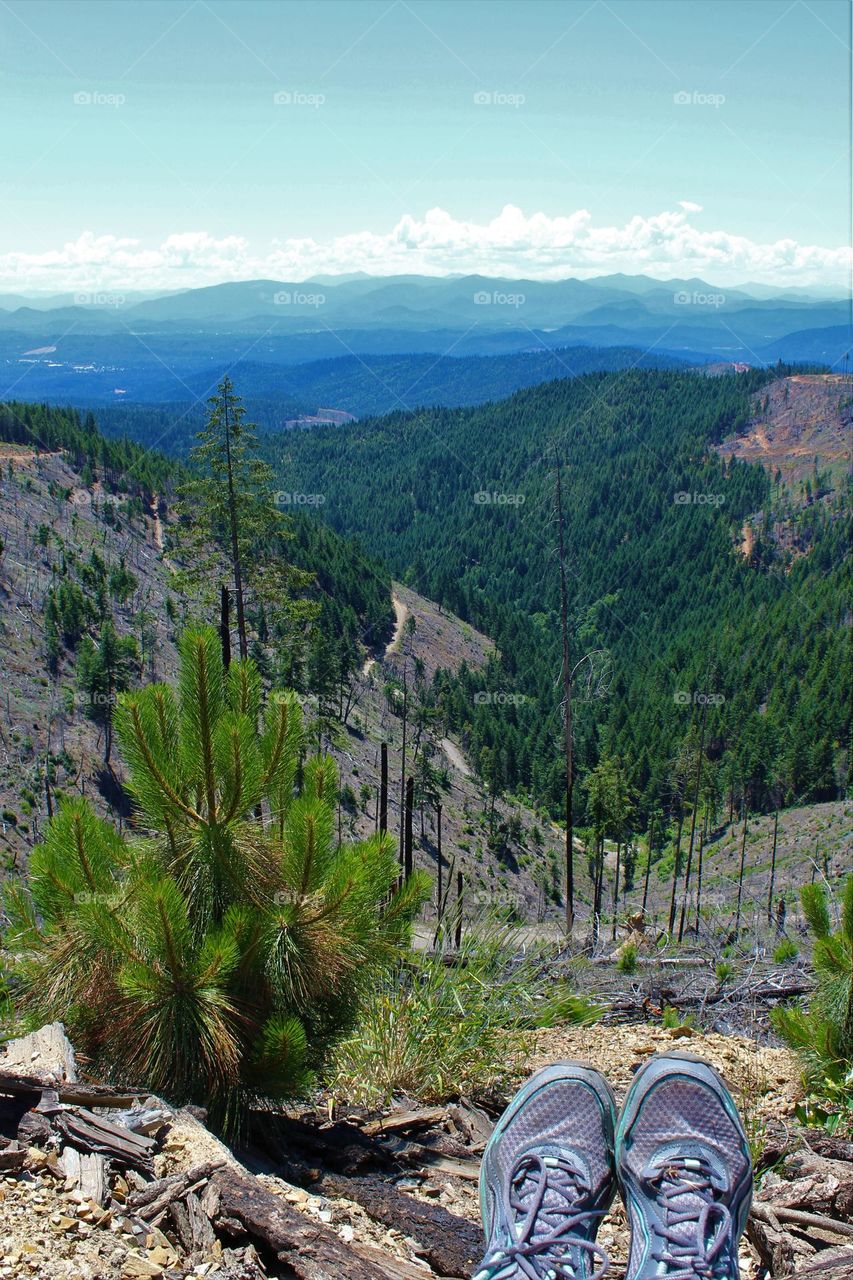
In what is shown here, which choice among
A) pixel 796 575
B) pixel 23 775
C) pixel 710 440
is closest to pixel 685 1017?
pixel 23 775

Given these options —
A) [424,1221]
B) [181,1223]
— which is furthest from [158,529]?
[181,1223]

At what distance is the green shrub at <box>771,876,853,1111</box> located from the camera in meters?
4.45

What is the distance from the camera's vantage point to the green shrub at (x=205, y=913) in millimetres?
3809

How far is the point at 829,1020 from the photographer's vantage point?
Result: 14.9 feet

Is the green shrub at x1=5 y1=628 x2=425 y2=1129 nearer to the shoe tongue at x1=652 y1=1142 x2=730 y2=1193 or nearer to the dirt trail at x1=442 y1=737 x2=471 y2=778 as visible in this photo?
the shoe tongue at x1=652 y1=1142 x2=730 y2=1193

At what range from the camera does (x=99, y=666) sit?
43594mm

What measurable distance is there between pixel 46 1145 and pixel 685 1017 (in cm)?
437

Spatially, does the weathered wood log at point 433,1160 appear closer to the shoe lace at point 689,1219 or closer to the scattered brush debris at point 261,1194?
the scattered brush debris at point 261,1194

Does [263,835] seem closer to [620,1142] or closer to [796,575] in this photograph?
[620,1142]

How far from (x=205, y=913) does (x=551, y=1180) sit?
6.58 feet

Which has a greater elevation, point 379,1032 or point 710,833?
point 379,1032

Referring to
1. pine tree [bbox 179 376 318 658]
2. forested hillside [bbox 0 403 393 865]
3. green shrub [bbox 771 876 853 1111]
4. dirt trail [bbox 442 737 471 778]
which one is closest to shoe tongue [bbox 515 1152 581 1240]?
green shrub [bbox 771 876 853 1111]

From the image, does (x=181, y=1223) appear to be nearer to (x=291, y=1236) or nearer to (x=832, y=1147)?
(x=291, y=1236)

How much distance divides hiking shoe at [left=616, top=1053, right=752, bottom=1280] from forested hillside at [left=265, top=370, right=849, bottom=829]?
38.5 feet
